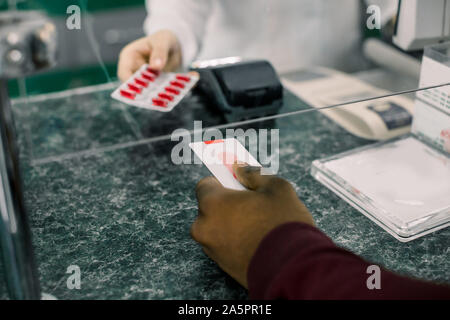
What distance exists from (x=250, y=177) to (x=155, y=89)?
0.29 meters

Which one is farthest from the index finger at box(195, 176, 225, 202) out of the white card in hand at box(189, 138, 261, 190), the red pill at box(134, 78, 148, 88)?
the red pill at box(134, 78, 148, 88)

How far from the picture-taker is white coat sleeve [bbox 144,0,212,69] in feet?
4.17

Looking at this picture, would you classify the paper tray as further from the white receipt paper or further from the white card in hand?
the white card in hand

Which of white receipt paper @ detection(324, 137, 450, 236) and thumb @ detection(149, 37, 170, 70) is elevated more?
thumb @ detection(149, 37, 170, 70)

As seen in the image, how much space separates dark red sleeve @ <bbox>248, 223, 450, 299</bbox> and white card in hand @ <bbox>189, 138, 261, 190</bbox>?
0.67 ft

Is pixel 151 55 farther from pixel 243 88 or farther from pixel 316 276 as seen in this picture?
pixel 316 276

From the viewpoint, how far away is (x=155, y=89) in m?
0.99

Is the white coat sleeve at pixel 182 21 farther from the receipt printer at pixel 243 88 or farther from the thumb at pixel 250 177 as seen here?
the thumb at pixel 250 177

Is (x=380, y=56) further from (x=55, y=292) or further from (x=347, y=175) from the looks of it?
(x=55, y=292)

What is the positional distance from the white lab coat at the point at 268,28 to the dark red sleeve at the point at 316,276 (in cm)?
66

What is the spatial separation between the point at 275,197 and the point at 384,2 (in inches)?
26.8

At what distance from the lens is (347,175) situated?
1.01 meters

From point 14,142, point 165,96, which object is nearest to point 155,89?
point 165,96
